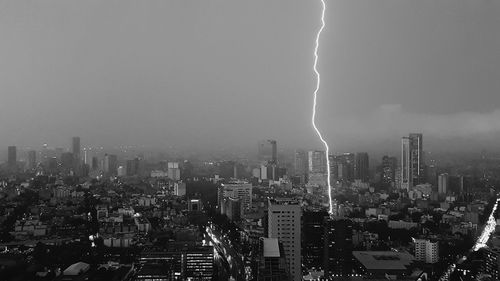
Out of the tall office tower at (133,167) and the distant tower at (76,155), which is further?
the tall office tower at (133,167)

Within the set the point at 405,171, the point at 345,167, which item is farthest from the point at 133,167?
the point at 405,171

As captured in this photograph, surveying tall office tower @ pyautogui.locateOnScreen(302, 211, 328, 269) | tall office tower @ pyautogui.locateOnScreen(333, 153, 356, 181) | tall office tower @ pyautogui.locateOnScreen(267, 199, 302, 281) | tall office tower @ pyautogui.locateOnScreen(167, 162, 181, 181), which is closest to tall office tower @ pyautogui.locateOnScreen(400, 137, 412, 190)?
tall office tower @ pyautogui.locateOnScreen(333, 153, 356, 181)

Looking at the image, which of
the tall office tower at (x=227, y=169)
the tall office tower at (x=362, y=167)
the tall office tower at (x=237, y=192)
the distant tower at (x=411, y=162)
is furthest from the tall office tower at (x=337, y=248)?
the tall office tower at (x=227, y=169)

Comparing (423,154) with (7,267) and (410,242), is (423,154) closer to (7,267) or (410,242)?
(410,242)

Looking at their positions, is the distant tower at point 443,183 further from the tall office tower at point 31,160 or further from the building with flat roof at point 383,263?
the tall office tower at point 31,160

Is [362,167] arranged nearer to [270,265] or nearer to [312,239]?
[312,239]

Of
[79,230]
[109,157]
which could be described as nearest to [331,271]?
[79,230]
